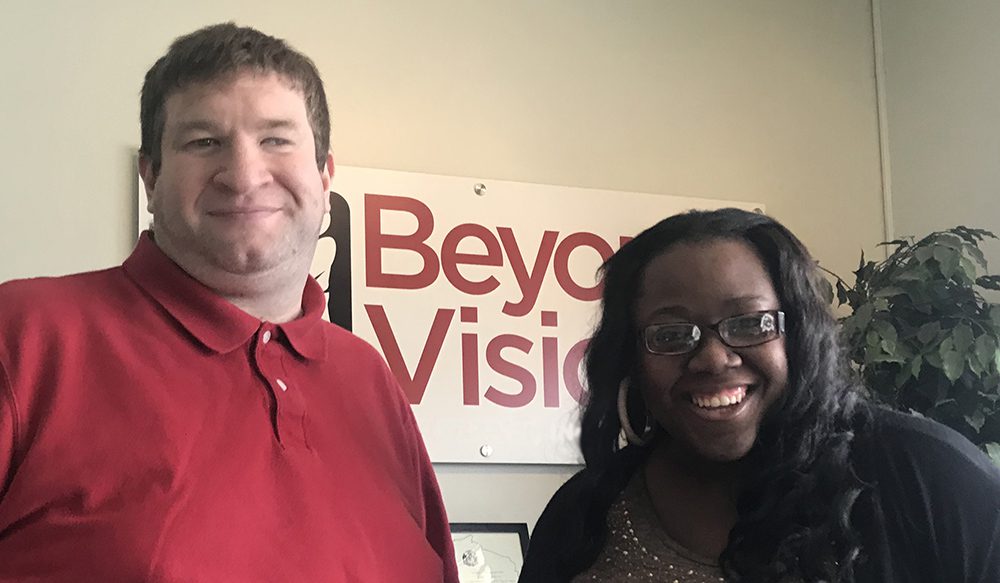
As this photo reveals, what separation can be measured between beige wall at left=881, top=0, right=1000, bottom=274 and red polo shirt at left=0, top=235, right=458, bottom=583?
78.0 inches

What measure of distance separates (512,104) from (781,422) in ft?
4.99

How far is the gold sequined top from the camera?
1223mm

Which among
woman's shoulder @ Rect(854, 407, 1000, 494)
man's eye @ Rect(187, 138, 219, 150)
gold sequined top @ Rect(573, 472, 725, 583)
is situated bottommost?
gold sequined top @ Rect(573, 472, 725, 583)

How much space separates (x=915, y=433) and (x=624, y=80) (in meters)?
1.71

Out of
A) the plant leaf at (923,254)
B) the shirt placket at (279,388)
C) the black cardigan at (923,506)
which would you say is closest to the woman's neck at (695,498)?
the black cardigan at (923,506)

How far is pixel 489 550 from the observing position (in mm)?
2324

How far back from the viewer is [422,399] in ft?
7.70

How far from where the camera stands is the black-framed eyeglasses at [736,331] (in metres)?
1.24

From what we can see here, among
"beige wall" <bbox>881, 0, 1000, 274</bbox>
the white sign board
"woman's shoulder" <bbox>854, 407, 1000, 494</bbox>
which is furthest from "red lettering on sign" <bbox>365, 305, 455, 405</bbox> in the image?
"beige wall" <bbox>881, 0, 1000, 274</bbox>

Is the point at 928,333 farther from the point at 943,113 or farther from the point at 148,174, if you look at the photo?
the point at 148,174

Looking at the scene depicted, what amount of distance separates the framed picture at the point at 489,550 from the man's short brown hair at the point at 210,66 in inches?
49.4

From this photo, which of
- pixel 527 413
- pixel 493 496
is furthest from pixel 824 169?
pixel 493 496

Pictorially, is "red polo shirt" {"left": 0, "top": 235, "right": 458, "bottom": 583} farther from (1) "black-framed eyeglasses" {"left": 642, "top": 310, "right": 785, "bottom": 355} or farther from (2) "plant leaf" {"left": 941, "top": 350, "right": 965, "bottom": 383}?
(2) "plant leaf" {"left": 941, "top": 350, "right": 965, "bottom": 383}

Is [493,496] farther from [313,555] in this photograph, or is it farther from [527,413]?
[313,555]
